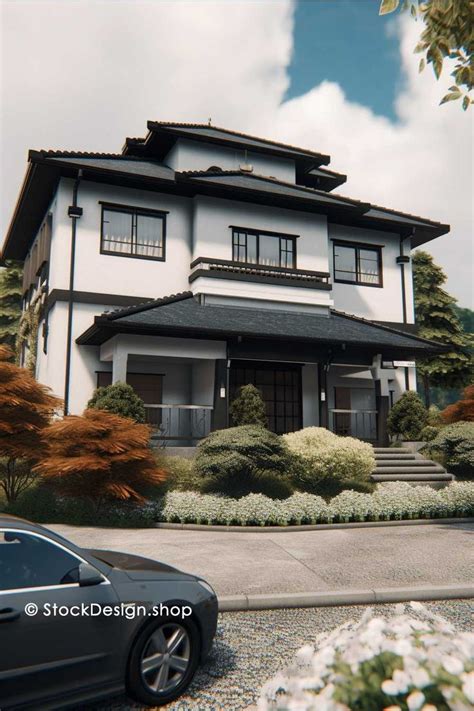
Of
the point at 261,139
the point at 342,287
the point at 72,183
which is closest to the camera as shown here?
the point at 72,183

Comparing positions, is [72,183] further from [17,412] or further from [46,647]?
[46,647]

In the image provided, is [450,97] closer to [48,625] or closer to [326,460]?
[48,625]

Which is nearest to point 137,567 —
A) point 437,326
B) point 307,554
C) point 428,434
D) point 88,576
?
point 88,576

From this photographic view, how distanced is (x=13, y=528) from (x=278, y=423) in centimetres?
1659

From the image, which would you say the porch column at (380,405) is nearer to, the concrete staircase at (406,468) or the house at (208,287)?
the house at (208,287)

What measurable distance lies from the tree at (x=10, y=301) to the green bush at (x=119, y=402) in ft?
75.8

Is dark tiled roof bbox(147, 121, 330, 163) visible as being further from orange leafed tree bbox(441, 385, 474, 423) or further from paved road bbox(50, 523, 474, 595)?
paved road bbox(50, 523, 474, 595)

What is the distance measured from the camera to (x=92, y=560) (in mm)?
4695

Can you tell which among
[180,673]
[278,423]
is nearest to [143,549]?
[180,673]

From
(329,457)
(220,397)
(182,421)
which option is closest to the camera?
(329,457)

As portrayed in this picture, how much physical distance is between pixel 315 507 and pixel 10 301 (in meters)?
30.8

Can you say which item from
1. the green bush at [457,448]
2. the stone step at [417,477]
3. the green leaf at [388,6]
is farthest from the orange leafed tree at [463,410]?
the green leaf at [388,6]

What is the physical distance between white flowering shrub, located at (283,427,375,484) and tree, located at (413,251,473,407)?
2120 centimetres

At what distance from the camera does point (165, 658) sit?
4645 mm
